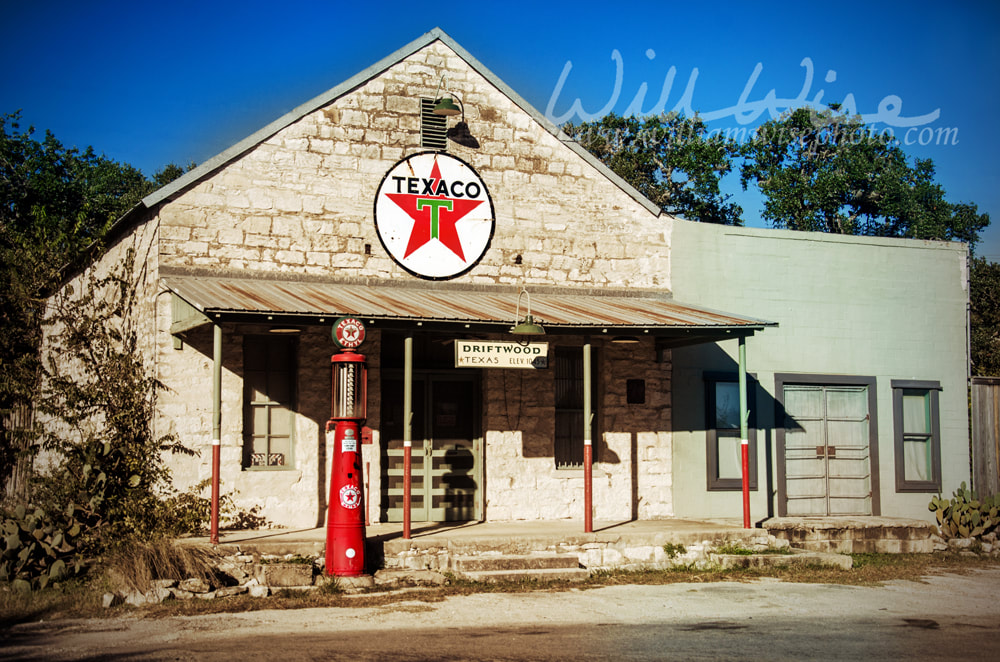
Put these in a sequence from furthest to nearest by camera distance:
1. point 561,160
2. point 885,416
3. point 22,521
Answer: point 885,416, point 561,160, point 22,521

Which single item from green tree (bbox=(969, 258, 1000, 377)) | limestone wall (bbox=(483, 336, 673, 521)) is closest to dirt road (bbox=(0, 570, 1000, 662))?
limestone wall (bbox=(483, 336, 673, 521))

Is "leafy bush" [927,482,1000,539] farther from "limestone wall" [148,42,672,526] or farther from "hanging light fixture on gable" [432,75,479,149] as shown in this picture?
"hanging light fixture on gable" [432,75,479,149]

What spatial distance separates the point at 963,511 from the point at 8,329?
43.8 ft

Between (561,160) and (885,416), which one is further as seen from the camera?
(885,416)

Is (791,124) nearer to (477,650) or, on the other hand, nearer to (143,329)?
(143,329)

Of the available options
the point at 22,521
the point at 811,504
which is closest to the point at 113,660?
the point at 22,521

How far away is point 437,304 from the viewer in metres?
12.2

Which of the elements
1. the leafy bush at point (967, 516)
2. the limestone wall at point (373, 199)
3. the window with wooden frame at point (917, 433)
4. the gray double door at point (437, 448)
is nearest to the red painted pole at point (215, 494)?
the limestone wall at point (373, 199)

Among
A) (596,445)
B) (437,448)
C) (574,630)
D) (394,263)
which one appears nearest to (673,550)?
(596,445)

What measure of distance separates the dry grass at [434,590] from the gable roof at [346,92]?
453cm

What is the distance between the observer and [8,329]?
14438 mm

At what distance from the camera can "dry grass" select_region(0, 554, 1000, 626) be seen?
30.0 feet

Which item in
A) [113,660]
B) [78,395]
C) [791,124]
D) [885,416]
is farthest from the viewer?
[791,124]

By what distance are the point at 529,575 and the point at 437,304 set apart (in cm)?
326
